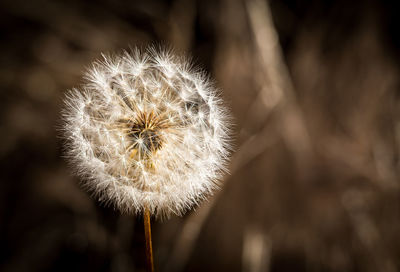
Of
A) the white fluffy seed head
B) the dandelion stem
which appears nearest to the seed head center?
the white fluffy seed head

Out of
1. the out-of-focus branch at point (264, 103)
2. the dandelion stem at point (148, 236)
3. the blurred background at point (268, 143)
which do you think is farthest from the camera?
the out-of-focus branch at point (264, 103)

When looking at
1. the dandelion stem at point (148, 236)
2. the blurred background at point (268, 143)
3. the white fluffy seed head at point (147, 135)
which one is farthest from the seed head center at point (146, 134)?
the blurred background at point (268, 143)

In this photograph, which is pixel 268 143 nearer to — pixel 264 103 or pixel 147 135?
pixel 264 103

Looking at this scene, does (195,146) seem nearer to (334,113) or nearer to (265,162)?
(265,162)

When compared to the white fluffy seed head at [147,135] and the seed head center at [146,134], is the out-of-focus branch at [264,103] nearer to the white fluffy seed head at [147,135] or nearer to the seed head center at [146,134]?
the white fluffy seed head at [147,135]

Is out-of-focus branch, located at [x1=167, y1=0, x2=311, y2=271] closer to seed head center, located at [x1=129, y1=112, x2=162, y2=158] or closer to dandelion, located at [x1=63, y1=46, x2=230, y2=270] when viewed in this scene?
dandelion, located at [x1=63, y1=46, x2=230, y2=270]

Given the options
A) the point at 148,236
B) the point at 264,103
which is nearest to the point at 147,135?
the point at 148,236
